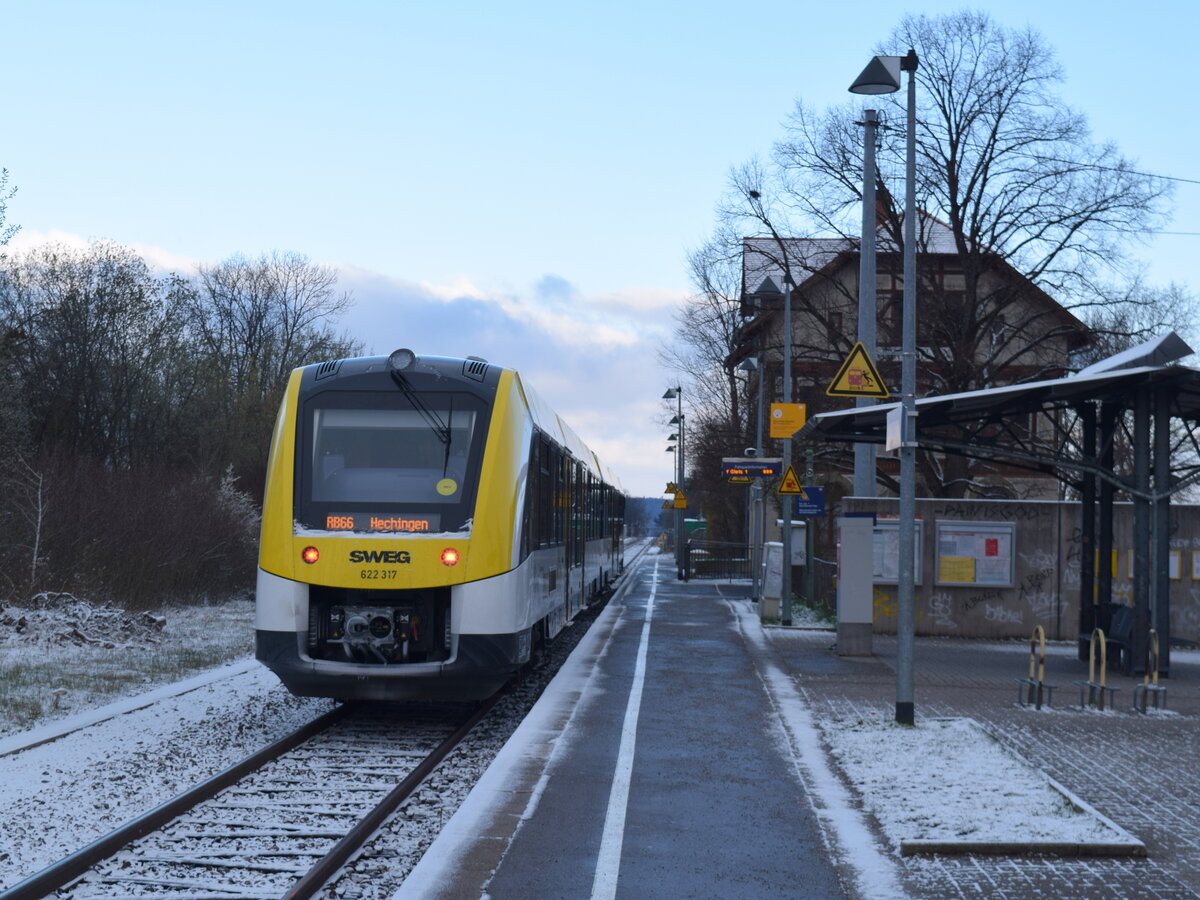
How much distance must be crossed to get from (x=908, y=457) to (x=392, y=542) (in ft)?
14.3

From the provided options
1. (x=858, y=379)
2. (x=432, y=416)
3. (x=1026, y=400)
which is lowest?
(x=432, y=416)

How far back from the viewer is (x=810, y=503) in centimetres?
2544

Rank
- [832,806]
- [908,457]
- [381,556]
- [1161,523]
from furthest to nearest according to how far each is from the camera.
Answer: [1161,523] → [908,457] → [381,556] → [832,806]

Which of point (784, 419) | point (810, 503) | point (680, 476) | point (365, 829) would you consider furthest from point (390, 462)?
point (680, 476)

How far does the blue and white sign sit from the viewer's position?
82.4 ft

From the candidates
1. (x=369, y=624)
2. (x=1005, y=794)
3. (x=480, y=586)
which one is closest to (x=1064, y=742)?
(x=1005, y=794)

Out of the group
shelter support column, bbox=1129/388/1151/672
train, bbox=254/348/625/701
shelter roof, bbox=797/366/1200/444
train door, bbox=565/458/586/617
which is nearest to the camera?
train, bbox=254/348/625/701

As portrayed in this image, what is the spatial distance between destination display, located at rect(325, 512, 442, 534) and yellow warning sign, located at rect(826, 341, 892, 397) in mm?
3714

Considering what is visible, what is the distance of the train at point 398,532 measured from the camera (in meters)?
11.2

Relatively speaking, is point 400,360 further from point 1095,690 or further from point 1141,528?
point 1141,528

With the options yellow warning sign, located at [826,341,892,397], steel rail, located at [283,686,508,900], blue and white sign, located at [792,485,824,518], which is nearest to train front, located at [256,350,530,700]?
steel rail, located at [283,686,508,900]

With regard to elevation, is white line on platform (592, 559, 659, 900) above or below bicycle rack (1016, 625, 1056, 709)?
below

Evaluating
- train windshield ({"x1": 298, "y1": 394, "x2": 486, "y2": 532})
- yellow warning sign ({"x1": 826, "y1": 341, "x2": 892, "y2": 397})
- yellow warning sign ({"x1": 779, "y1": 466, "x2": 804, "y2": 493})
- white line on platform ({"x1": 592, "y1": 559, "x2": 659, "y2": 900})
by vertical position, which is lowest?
white line on platform ({"x1": 592, "y1": 559, "x2": 659, "y2": 900})

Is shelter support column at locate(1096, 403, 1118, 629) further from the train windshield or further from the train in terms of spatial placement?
the train windshield
